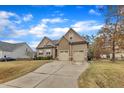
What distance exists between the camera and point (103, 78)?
7.70 meters

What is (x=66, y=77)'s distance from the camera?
7.88 meters

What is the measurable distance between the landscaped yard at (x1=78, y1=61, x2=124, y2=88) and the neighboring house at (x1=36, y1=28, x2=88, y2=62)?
4.32 m

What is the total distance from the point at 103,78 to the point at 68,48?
6490mm

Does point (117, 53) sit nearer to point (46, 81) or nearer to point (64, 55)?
point (46, 81)

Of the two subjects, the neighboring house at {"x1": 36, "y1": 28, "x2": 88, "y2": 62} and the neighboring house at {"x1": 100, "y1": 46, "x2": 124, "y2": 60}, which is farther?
the neighboring house at {"x1": 36, "y1": 28, "x2": 88, "y2": 62}

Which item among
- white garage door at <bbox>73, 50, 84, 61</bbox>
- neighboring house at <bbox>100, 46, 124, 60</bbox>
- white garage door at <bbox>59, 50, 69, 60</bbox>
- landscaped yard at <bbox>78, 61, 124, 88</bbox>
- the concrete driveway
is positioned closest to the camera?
the concrete driveway

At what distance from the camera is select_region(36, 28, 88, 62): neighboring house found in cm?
1319

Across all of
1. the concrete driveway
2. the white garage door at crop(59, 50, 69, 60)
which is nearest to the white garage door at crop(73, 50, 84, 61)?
the white garage door at crop(59, 50, 69, 60)

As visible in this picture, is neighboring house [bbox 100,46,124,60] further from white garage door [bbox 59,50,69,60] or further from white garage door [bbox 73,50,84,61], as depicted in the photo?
white garage door [bbox 59,50,69,60]

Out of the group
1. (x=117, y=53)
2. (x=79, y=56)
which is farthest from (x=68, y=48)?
(x=117, y=53)

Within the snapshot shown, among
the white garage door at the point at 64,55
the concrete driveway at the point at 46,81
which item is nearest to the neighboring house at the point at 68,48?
the white garage door at the point at 64,55

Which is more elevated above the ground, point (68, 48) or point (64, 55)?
point (68, 48)

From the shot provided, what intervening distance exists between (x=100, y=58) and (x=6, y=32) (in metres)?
5.65
